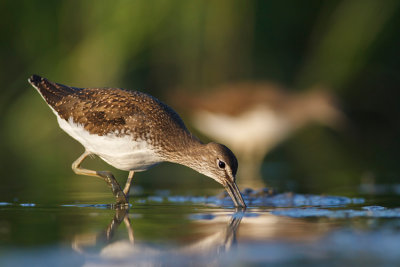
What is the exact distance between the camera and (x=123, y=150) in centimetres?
652

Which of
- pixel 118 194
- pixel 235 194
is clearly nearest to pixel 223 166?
pixel 235 194

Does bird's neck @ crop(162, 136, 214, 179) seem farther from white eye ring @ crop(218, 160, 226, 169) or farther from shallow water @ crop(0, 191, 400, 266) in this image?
shallow water @ crop(0, 191, 400, 266)

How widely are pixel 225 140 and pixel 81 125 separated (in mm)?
7590

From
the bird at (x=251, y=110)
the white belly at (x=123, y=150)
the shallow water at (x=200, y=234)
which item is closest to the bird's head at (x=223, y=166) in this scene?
the shallow water at (x=200, y=234)

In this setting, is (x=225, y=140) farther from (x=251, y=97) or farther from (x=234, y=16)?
(x=234, y=16)

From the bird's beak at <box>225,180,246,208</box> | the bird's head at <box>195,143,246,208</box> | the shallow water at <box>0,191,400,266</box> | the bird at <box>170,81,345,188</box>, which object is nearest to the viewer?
the shallow water at <box>0,191,400,266</box>

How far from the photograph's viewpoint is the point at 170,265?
357 cm

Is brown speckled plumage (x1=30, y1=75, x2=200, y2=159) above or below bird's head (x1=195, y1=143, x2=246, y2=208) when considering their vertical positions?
above

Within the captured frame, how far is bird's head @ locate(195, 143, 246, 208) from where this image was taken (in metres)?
6.35

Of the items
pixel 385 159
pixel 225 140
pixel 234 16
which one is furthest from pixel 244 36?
pixel 385 159

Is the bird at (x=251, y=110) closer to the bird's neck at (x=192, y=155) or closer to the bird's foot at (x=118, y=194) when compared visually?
the bird's neck at (x=192, y=155)

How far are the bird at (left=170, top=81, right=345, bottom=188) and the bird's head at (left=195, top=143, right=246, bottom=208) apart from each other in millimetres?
5609

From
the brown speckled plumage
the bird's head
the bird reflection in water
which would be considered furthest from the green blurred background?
the bird reflection in water

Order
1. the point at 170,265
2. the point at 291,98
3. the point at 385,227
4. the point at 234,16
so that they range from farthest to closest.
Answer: the point at 291,98
the point at 234,16
the point at 385,227
the point at 170,265
